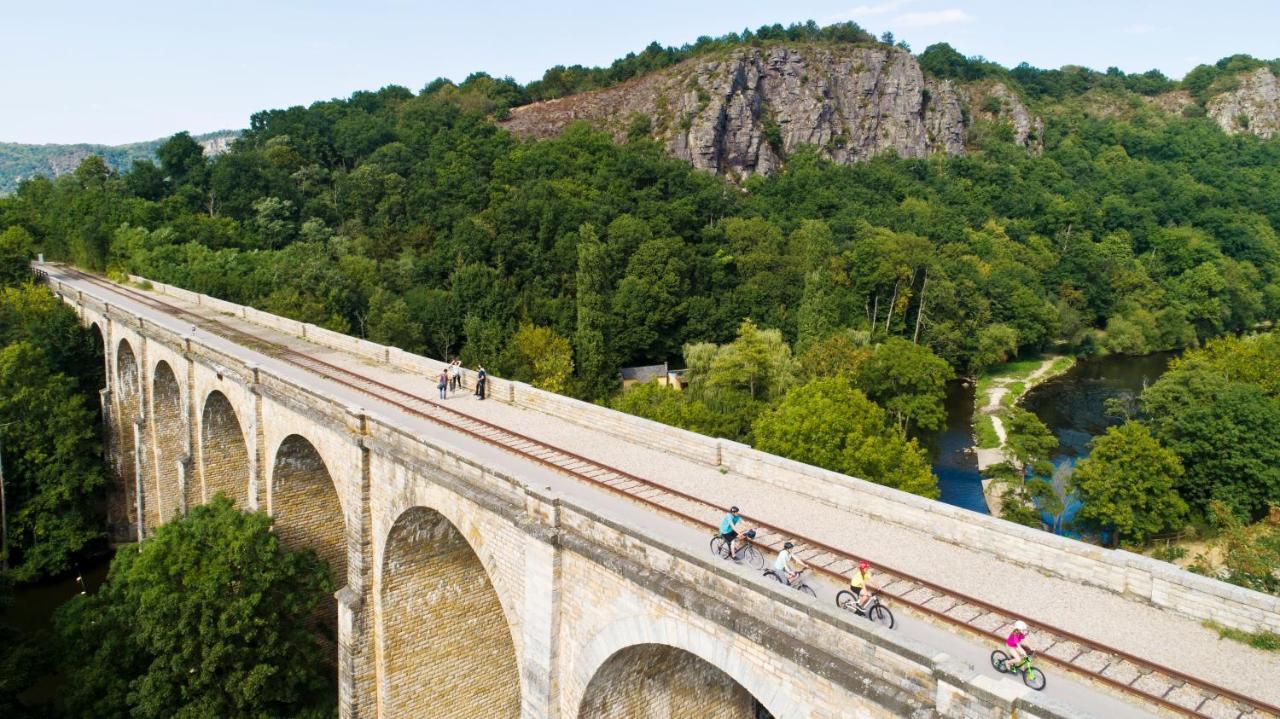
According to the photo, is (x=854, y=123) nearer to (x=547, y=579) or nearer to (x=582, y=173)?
(x=582, y=173)

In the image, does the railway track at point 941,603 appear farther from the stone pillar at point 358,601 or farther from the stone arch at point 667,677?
the stone pillar at point 358,601

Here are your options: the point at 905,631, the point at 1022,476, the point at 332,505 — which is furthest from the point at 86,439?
the point at 1022,476

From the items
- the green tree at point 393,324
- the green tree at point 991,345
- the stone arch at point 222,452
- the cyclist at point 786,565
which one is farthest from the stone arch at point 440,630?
the green tree at point 991,345

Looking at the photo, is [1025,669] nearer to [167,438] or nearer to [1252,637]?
[1252,637]

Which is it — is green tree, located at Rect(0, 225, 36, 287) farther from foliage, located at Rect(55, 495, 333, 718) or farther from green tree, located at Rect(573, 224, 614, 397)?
foliage, located at Rect(55, 495, 333, 718)

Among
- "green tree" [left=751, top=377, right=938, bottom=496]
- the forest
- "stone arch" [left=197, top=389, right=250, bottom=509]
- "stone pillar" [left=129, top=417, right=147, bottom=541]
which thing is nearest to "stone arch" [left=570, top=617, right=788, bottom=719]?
"green tree" [left=751, top=377, right=938, bottom=496]

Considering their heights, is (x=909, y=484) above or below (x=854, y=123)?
below

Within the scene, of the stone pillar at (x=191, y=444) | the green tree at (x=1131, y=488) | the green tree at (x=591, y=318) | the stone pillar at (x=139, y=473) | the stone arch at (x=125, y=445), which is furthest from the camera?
the green tree at (x=591, y=318)
